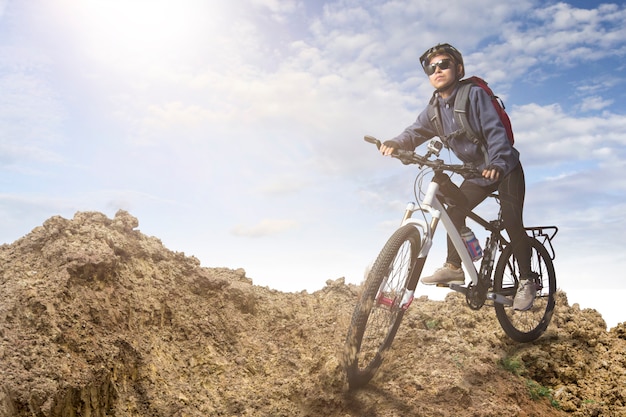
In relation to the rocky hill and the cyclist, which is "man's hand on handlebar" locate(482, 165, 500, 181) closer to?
the cyclist

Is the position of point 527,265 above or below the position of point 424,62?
below

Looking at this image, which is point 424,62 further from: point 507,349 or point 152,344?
point 152,344

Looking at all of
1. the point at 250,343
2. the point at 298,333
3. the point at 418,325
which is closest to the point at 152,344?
the point at 250,343

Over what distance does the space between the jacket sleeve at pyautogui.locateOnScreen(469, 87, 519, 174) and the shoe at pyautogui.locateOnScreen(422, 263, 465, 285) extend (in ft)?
3.96

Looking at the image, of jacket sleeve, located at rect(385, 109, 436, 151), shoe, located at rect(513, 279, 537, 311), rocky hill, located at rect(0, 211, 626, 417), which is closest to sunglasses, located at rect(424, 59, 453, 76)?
jacket sleeve, located at rect(385, 109, 436, 151)

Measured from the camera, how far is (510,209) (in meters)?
6.38

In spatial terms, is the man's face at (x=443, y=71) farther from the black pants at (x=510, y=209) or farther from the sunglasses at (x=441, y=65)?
the black pants at (x=510, y=209)

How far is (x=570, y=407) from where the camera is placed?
231 inches

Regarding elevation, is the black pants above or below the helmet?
below

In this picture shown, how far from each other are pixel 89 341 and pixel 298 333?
238cm

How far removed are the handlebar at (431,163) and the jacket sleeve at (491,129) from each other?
28 centimetres

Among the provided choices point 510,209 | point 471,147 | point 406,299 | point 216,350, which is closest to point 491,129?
point 471,147

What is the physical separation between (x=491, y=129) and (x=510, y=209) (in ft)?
3.60

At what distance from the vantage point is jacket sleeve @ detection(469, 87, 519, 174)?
5.73 m
